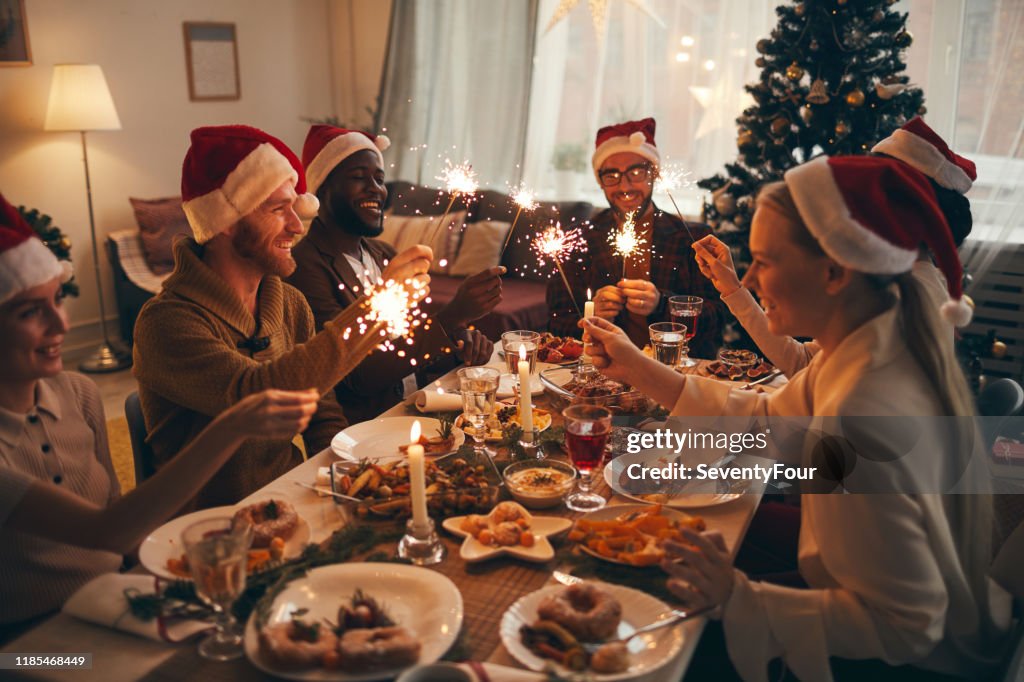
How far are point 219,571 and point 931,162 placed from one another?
2.23 metres

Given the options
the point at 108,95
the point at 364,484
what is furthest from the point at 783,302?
the point at 108,95

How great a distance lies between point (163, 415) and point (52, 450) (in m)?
0.47

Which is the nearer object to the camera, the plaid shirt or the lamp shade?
the plaid shirt

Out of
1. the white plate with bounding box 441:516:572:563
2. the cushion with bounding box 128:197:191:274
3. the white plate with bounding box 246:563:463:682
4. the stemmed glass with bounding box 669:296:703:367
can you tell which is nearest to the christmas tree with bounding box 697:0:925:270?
the stemmed glass with bounding box 669:296:703:367

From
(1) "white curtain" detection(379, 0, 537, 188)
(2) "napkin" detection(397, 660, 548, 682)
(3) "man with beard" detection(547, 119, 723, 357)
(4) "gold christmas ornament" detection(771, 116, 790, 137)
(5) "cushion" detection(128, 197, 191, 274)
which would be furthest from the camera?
(1) "white curtain" detection(379, 0, 537, 188)

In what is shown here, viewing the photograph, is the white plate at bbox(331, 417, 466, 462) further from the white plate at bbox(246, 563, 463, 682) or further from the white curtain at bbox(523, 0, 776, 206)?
the white curtain at bbox(523, 0, 776, 206)

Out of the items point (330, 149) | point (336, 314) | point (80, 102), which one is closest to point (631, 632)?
point (336, 314)

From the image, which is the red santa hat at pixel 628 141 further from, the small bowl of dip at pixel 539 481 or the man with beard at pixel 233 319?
the small bowl of dip at pixel 539 481

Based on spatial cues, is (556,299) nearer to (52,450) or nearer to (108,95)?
(52,450)

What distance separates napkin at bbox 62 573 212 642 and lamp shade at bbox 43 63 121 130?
455 centimetres

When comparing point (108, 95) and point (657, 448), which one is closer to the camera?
point (657, 448)

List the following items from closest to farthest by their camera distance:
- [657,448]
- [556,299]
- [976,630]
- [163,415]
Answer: [976,630]
[657,448]
[163,415]
[556,299]

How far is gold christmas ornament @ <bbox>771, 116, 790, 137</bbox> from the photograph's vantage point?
394 cm

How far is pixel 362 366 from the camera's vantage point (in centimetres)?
261
